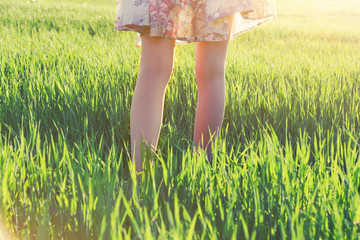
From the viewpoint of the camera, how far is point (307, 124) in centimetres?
170

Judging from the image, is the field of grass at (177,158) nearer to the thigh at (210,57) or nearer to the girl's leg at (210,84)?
the girl's leg at (210,84)

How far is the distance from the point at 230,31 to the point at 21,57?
1.56 metres

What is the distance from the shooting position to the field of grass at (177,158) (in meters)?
0.83

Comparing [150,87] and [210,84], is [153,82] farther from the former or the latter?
[210,84]

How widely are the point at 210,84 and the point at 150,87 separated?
0.82 ft

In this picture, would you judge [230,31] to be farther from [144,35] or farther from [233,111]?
[233,111]

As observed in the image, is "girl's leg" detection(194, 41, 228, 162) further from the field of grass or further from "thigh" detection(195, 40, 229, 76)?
the field of grass

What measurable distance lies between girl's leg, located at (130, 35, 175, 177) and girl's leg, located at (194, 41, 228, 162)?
5.4 inches

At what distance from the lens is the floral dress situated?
3.94ft

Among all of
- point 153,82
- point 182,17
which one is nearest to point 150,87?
point 153,82

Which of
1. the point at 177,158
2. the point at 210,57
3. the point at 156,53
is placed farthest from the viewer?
the point at 177,158

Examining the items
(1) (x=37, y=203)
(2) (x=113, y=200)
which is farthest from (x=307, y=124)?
(1) (x=37, y=203)

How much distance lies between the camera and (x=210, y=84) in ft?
4.61

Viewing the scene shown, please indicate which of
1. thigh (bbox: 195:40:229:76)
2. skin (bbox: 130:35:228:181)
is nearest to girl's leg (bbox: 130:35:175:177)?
skin (bbox: 130:35:228:181)
